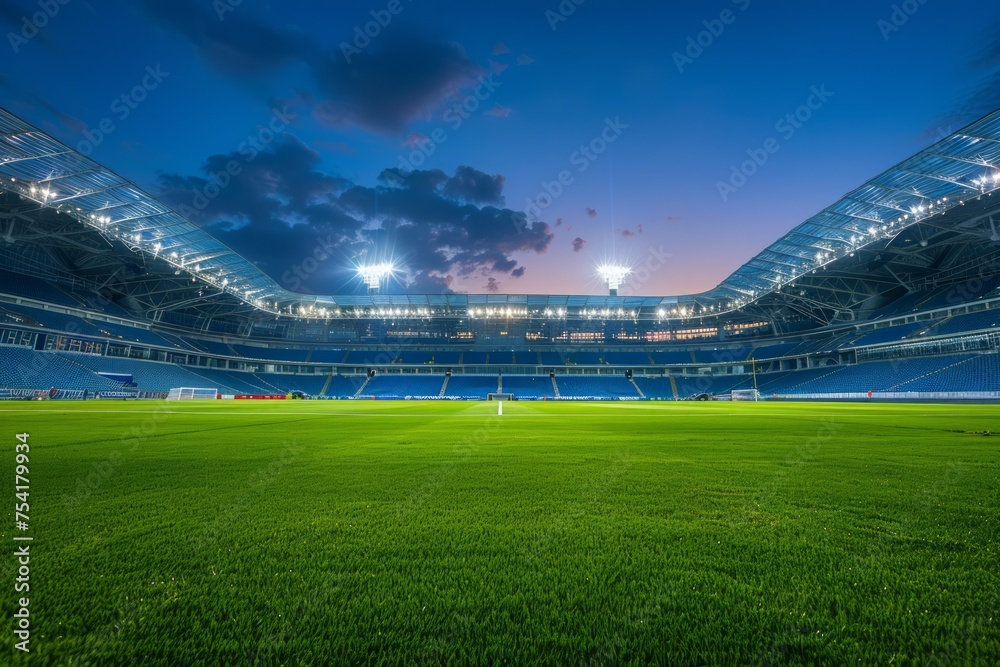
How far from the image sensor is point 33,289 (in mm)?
39625

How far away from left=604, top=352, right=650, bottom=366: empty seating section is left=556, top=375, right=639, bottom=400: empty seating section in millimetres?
2641

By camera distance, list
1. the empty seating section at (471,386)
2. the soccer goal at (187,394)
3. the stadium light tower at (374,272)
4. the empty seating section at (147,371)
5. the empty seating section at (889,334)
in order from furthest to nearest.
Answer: the stadium light tower at (374,272)
the empty seating section at (471,386)
the empty seating section at (889,334)
the soccer goal at (187,394)
the empty seating section at (147,371)

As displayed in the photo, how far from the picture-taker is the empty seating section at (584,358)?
67.9 m

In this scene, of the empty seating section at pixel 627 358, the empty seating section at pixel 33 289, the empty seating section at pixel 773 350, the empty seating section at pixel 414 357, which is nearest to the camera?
the empty seating section at pixel 33 289

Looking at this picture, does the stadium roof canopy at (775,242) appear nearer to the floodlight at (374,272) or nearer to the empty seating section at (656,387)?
the floodlight at (374,272)

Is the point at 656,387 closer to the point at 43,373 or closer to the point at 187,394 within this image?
the point at 187,394

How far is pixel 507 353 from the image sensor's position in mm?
71000

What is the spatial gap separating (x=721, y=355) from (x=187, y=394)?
70.2 meters

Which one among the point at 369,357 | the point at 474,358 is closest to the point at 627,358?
the point at 474,358

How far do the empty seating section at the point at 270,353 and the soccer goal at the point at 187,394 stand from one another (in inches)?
756

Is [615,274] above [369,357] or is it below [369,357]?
above

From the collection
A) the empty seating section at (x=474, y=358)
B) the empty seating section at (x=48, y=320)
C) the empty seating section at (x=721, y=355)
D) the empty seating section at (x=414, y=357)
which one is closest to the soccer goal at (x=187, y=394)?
the empty seating section at (x=48, y=320)

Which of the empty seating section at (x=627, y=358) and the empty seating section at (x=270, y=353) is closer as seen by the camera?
the empty seating section at (x=270, y=353)

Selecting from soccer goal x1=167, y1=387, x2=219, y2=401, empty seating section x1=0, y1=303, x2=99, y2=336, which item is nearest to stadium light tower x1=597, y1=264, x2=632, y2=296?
soccer goal x1=167, y1=387, x2=219, y2=401
